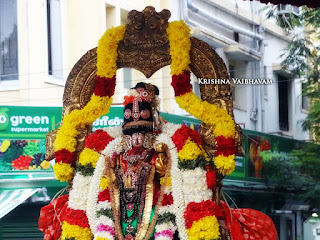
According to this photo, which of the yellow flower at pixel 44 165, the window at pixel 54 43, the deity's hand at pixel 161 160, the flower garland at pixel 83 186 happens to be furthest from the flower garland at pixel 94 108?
the window at pixel 54 43

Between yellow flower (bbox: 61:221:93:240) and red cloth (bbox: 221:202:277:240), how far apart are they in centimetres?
122

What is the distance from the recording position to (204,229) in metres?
6.38

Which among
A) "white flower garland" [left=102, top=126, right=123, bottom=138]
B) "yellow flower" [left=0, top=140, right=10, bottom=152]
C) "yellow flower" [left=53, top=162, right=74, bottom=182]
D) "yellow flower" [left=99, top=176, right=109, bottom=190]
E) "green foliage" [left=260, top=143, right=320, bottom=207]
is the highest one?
"white flower garland" [left=102, top=126, right=123, bottom=138]

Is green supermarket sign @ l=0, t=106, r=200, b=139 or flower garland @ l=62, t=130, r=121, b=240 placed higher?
green supermarket sign @ l=0, t=106, r=200, b=139

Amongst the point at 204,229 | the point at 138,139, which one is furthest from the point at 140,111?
the point at 204,229

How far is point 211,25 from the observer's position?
1359 cm

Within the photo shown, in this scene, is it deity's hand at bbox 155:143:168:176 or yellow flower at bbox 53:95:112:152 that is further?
yellow flower at bbox 53:95:112:152

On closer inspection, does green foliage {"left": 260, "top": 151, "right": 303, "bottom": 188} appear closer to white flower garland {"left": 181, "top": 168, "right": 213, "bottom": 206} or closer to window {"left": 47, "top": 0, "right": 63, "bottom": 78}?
window {"left": 47, "top": 0, "right": 63, "bottom": 78}

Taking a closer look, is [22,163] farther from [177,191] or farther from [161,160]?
[177,191]

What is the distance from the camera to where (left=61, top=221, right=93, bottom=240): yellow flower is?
6.73 metres

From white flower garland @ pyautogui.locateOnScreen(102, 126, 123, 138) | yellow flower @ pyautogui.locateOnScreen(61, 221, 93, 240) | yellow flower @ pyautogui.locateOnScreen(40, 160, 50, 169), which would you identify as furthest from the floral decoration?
yellow flower @ pyautogui.locateOnScreen(61, 221, 93, 240)

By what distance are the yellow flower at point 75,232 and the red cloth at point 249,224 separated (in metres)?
1.22

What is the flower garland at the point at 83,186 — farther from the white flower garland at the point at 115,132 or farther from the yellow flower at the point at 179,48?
the yellow flower at the point at 179,48

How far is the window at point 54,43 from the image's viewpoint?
12.8 meters
